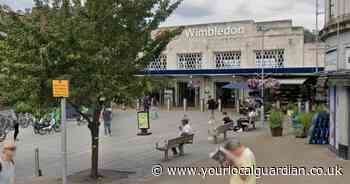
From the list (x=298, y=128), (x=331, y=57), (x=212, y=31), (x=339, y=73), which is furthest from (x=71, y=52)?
(x=212, y=31)

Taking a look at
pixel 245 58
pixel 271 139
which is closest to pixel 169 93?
pixel 245 58

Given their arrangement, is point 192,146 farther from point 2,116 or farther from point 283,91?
point 283,91

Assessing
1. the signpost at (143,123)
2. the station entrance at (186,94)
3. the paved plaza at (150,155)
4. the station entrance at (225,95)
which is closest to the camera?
the paved plaza at (150,155)

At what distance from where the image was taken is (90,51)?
11992mm

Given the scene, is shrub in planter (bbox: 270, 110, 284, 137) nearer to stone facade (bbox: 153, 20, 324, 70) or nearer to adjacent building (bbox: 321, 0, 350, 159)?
adjacent building (bbox: 321, 0, 350, 159)

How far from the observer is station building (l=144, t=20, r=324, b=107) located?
42969 mm

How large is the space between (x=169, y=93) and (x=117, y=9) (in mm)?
35566

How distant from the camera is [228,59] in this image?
47594 millimetres

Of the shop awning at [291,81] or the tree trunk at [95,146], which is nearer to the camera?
the tree trunk at [95,146]

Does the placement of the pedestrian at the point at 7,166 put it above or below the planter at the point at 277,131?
above

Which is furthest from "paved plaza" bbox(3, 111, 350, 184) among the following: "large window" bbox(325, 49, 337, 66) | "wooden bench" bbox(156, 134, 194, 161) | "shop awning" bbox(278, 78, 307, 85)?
"shop awning" bbox(278, 78, 307, 85)

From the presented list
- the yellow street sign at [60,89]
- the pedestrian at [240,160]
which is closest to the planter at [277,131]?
the yellow street sign at [60,89]

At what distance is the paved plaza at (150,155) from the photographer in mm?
12430

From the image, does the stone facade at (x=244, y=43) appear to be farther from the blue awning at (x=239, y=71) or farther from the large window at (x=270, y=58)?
the blue awning at (x=239, y=71)
